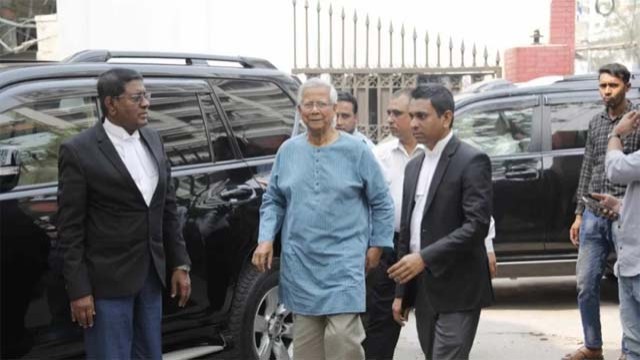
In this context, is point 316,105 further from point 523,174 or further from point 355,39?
point 355,39

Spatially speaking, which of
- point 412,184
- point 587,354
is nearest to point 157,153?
point 412,184

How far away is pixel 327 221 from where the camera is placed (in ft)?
15.8

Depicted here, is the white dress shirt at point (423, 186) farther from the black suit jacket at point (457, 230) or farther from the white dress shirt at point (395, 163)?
the white dress shirt at point (395, 163)

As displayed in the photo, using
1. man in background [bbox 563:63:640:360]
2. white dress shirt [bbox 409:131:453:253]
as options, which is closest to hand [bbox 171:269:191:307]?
white dress shirt [bbox 409:131:453:253]

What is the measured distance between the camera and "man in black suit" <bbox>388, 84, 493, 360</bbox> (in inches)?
178

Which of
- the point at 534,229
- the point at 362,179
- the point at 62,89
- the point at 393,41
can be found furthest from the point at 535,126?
the point at 393,41

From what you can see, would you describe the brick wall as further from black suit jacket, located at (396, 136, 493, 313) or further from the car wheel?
black suit jacket, located at (396, 136, 493, 313)

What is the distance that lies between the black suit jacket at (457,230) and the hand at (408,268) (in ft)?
0.12

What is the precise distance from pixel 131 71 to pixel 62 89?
57 centimetres

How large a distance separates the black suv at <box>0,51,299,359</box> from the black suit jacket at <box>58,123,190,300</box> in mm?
201

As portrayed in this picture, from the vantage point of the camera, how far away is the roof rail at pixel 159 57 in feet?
18.9

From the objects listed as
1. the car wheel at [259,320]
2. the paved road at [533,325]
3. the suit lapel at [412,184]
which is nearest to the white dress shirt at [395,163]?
the car wheel at [259,320]

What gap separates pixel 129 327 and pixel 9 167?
3.19 feet

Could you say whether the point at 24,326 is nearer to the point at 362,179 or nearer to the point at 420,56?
the point at 362,179
